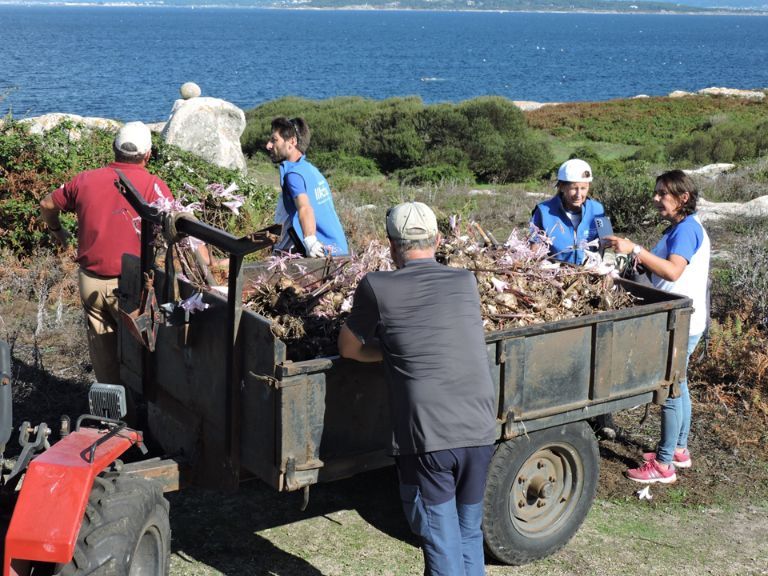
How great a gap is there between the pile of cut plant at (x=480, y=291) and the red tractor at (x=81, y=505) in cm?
99

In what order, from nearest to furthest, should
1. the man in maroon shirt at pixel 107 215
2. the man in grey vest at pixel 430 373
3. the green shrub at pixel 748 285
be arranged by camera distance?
1. the man in grey vest at pixel 430 373
2. the man in maroon shirt at pixel 107 215
3. the green shrub at pixel 748 285

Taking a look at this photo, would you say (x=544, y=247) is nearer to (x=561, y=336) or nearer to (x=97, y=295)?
(x=561, y=336)

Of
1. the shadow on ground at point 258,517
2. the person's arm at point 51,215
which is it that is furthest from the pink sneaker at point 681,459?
the person's arm at point 51,215

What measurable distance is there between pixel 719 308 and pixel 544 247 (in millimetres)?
4305

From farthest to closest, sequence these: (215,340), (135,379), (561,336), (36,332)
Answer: (36,332) → (135,379) → (561,336) → (215,340)

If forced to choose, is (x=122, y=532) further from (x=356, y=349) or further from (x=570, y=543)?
(x=570, y=543)

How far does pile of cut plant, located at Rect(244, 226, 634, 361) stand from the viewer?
15.8 feet

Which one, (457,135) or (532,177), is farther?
(457,135)

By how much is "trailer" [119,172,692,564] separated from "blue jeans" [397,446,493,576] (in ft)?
0.71

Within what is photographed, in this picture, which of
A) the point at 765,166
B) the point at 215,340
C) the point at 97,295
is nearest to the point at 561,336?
the point at 215,340

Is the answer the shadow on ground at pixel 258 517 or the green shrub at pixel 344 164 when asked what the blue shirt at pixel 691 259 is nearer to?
the shadow on ground at pixel 258 517

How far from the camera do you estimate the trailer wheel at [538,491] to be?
4.82 m

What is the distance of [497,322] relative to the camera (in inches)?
195

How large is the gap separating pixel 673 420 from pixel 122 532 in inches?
140
